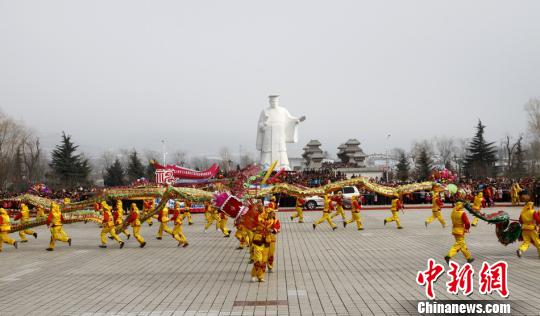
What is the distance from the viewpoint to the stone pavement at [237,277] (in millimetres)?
8383

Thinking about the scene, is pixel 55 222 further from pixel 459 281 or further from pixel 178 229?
pixel 459 281

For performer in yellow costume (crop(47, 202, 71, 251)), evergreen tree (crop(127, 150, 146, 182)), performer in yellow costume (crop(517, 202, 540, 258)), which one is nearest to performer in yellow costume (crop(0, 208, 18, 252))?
performer in yellow costume (crop(47, 202, 71, 251))

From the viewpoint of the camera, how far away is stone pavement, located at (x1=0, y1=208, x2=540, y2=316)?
8383 millimetres

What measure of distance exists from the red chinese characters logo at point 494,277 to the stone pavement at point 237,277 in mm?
370

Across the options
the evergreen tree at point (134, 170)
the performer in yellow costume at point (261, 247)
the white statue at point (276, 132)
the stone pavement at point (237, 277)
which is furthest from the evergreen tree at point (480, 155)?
the performer in yellow costume at point (261, 247)

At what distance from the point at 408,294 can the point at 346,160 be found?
259ft

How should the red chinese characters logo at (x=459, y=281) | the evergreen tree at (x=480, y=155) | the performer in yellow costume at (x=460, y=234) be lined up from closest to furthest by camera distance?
1. the red chinese characters logo at (x=459, y=281)
2. the performer in yellow costume at (x=460, y=234)
3. the evergreen tree at (x=480, y=155)

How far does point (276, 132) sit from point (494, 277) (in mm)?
36310

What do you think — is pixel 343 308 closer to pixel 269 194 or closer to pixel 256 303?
pixel 256 303

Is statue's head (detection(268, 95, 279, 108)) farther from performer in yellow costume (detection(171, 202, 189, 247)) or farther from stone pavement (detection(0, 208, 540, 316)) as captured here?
performer in yellow costume (detection(171, 202, 189, 247))

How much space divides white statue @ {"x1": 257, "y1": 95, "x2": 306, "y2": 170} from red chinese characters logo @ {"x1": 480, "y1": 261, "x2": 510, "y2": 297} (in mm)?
35623

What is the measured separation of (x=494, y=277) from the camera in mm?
7754

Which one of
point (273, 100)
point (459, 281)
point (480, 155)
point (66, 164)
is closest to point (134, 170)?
point (66, 164)

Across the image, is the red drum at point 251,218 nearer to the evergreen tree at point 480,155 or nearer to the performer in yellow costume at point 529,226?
the performer in yellow costume at point 529,226
